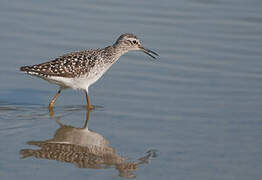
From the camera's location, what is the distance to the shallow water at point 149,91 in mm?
8984

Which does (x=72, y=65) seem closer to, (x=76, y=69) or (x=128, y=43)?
(x=76, y=69)

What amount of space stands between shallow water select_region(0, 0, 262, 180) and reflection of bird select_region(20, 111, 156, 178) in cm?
5

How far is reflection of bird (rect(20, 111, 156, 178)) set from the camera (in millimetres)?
8922

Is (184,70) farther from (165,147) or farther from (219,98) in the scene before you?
(165,147)

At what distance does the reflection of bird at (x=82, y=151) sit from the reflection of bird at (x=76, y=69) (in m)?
1.26

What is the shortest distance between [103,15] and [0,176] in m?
7.84

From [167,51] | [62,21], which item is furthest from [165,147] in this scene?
[62,21]

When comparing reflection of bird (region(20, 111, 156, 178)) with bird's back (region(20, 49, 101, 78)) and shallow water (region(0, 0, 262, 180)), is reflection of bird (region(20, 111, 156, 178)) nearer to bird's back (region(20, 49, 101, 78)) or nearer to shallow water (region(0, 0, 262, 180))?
shallow water (region(0, 0, 262, 180))

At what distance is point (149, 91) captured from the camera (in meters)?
12.0

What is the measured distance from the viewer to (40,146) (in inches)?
378

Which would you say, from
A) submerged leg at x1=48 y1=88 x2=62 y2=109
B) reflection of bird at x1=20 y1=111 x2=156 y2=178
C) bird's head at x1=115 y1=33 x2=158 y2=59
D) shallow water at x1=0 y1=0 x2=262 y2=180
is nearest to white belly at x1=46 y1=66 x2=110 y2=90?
submerged leg at x1=48 y1=88 x2=62 y2=109

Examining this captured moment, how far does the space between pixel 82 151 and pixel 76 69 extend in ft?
8.35

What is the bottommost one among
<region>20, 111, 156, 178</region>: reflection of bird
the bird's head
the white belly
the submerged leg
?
<region>20, 111, 156, 178</region>: reflection of bird

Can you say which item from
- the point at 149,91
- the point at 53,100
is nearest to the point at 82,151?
the point at 53,100
